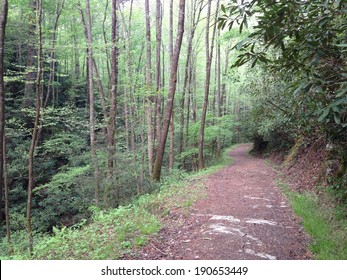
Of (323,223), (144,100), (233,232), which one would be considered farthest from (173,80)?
(144,100)

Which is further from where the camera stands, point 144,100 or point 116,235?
point 144,100

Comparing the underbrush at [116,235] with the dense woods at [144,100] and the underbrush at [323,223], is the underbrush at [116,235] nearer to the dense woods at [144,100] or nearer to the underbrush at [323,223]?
the dense woods at [144,100]

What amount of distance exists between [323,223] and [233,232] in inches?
77.0

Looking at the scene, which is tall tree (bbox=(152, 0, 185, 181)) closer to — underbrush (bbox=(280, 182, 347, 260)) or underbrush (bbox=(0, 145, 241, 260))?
underbrush (bbox=(0, 145, 241, 260))

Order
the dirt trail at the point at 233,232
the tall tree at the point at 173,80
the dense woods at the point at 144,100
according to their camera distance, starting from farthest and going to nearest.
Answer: the tall tree at the point at 173,80 < the dirt trail at the point at 233,232 < the dense woods at the point at 144,100

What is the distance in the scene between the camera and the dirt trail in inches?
160

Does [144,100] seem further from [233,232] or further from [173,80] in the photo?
[233,232]

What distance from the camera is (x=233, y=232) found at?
4.78 m

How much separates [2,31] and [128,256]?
542 cm

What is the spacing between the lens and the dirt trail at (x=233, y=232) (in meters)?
4.07

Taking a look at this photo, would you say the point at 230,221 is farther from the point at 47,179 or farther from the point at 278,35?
the point at 47,179

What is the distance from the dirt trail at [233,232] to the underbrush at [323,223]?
0.19 metres

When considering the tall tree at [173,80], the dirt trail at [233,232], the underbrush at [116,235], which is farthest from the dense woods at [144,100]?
the dirt trail at [233,232]

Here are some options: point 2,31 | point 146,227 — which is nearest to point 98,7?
point 2,31
